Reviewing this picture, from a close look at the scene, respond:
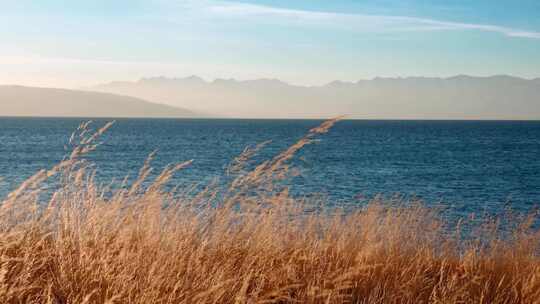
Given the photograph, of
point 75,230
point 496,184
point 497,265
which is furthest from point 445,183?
point 75,230

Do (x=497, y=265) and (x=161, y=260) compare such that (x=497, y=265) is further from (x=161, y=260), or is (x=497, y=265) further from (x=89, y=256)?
(x=89, y=256)

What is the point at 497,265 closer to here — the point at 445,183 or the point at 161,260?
the point at 161,260

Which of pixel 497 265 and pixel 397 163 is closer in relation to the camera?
pixel 497 265

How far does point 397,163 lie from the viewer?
62094 millimetres

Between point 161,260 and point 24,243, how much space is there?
1.65 meters

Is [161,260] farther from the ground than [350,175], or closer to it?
farther from the ground

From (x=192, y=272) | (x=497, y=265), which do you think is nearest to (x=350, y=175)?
(x=497, y=265)

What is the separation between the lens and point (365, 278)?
5422mm

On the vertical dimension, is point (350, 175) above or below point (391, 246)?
below

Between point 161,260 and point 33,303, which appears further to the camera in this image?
point 161,260

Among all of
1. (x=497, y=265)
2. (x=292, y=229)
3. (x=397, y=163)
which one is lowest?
(x=397, y=163)

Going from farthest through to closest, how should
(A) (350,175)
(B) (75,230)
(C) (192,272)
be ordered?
1. (A) (350,175)
2. (B) (75,230)
3. (C) (192,272)

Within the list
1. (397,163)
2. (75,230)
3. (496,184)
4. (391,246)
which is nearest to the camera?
(75,230)

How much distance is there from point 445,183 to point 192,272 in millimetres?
41720
